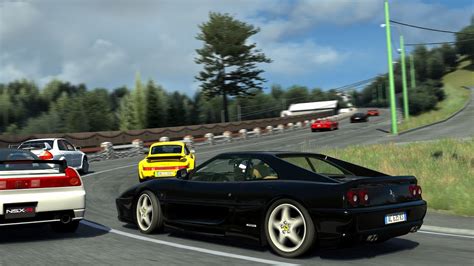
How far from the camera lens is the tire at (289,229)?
5.54 m

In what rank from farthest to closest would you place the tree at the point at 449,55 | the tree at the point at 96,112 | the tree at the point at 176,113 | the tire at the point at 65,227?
the tree at the point at 449,55
the tree at the point at 176,113
the tree at the point at 96,112
the tire at the point at 65,227

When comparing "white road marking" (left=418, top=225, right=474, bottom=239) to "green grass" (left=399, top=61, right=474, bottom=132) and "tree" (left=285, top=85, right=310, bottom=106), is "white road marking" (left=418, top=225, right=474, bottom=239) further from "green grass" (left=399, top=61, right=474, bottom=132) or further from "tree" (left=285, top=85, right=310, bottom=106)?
"tree" (left=285, top=85, right=310, bottom=106)

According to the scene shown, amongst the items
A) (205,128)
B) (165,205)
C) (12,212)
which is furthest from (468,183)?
(205,128)

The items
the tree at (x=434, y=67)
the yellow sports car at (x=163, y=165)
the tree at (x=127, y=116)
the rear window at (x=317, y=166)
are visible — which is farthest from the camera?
the tree at (x=434, y=67)

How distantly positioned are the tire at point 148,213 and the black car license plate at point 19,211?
1.50 m

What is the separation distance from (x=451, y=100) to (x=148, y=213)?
247ft

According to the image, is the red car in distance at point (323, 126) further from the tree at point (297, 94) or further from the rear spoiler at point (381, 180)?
the tree at point (297, 94)

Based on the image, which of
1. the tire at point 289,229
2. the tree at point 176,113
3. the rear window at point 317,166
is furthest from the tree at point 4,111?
the tire at point 289,229

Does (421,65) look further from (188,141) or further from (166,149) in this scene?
(166,149)

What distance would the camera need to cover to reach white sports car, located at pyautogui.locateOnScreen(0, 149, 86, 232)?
21.7ft

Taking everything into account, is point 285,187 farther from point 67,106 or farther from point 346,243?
point 67,106

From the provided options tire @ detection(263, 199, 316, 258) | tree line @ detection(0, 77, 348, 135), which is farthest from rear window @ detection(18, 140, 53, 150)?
tree line @ detection(0, 77, 348, 135)

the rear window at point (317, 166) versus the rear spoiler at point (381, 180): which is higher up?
the rear window at point (317, 166)

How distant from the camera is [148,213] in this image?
7402 mm
